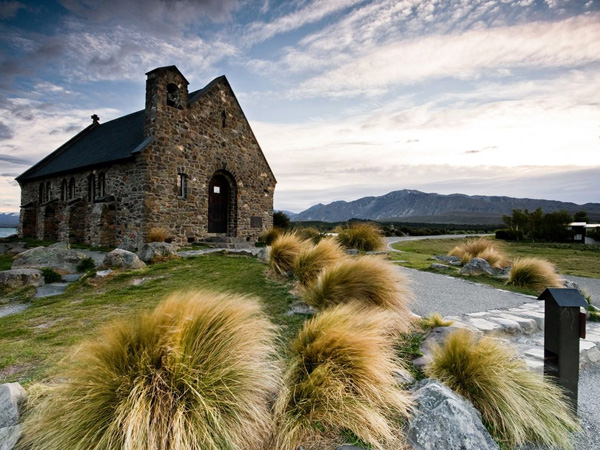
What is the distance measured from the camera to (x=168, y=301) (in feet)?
9.18

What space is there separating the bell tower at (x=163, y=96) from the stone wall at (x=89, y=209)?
1.94 m

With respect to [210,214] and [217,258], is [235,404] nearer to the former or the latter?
[217,258]

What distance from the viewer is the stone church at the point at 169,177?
13266 mm

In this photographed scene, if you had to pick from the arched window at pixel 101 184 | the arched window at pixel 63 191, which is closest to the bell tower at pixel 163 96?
the arched window at pixel 101 184

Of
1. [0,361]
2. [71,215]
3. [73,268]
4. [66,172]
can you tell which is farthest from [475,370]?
[66,172]

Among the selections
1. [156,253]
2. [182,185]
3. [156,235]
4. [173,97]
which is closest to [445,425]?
[156,253]

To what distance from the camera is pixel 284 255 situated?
756cm

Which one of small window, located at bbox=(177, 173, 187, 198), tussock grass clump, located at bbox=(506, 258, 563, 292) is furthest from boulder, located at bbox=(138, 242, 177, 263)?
tussock grass clump, located at bbox=(506, 258, 563, 292)

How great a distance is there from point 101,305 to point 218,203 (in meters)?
11.2

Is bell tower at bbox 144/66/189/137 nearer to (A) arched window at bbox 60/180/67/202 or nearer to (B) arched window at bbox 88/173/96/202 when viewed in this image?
(B) arched window at bbox 88/173/96/202

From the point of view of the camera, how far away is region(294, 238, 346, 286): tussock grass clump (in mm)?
6242

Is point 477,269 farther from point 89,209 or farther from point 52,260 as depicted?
point 89,209

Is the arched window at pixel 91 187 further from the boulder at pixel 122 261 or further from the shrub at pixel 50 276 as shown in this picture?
the boulder at pixel 122 261

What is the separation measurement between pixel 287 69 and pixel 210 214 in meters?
7.82
